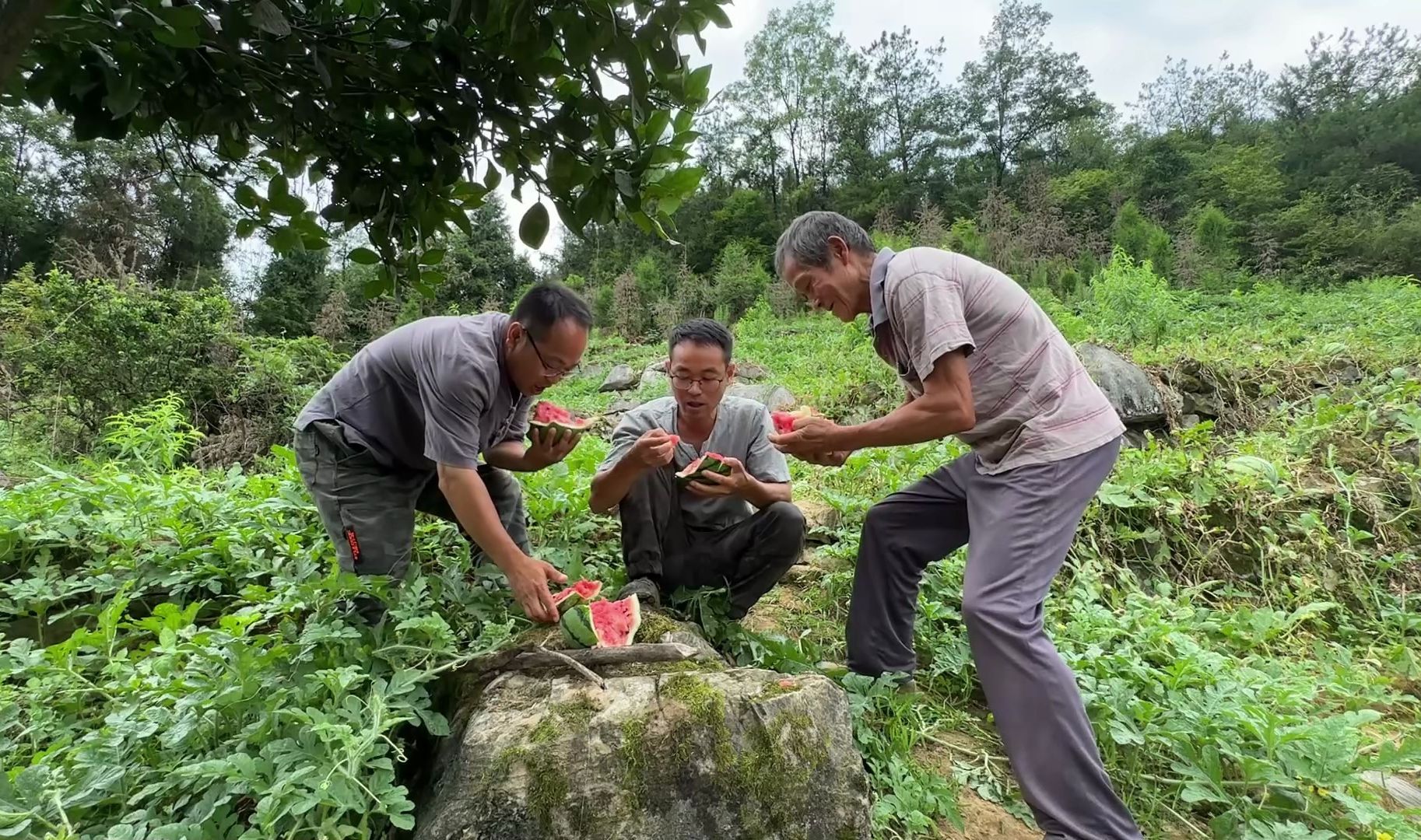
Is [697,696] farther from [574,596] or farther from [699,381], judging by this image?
[699,381]

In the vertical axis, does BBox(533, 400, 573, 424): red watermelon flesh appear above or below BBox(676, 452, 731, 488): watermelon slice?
above

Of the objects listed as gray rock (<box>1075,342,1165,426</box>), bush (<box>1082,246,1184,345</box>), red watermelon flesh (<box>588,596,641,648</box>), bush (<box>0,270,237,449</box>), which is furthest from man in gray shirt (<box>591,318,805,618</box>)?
bush (<box>1082,246,1184,345</box>)

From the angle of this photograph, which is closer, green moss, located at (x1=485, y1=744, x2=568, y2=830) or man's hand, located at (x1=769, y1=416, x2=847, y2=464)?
green moss, located at (x1=485, y1=744, x2=568, y2=830)

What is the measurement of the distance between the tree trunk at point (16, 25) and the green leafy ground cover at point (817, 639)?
1383 mm

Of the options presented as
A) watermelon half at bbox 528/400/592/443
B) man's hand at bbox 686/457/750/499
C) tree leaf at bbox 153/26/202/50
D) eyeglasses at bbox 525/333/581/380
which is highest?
tree leaf at bbox 153/26/202/50

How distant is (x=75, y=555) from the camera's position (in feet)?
10.2

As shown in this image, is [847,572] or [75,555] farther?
[847,572]

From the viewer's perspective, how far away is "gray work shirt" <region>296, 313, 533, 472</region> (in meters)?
2.42

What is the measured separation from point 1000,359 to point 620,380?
11106 millimetres

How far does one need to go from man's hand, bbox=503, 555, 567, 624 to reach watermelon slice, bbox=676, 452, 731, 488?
30.1 inches

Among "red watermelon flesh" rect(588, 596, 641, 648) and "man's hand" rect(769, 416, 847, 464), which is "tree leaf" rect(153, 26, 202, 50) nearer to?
"red watermelon flesh" rect(588, 596, 641, 648)

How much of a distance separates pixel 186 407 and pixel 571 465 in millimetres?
6003

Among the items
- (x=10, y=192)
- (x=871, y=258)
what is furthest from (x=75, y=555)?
(x=10, y=192)

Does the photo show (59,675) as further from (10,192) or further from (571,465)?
(10,192)
